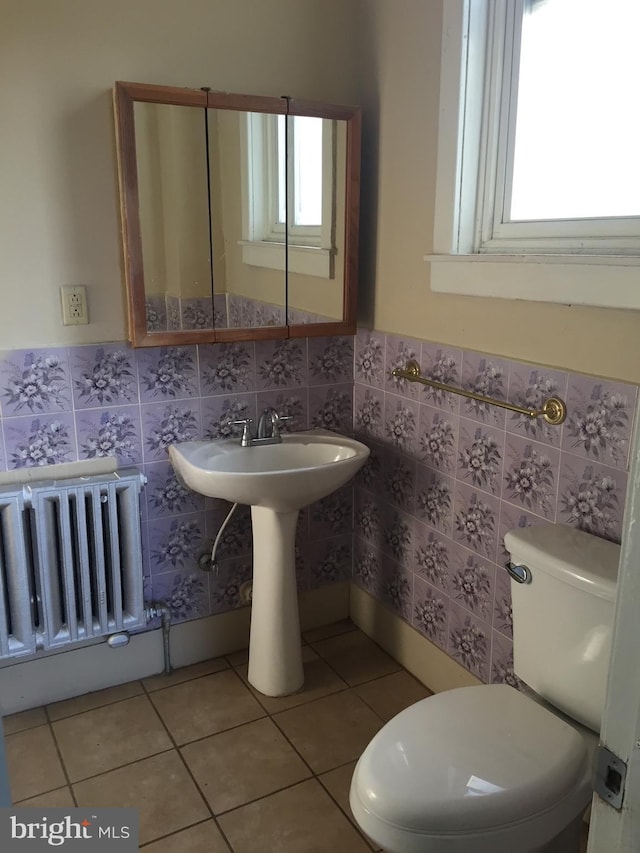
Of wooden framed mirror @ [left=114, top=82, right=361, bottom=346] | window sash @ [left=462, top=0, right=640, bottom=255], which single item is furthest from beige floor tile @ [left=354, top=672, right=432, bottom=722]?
window sash @ [left=462, top=0, right=640, bottom=255]

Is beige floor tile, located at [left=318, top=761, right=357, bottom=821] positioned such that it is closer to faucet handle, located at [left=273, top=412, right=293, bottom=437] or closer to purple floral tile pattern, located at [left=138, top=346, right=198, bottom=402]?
faucet handle, located at [left=273, top=412, right=293, bottom=437]

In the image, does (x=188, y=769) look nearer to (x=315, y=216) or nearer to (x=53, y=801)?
(x=53, y=801)

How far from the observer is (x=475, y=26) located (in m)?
1.79

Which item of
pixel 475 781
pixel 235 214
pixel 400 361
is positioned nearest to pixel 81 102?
pixel 235 214

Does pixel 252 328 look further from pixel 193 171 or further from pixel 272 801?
pixel 272 801

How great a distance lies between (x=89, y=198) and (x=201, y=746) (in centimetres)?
154

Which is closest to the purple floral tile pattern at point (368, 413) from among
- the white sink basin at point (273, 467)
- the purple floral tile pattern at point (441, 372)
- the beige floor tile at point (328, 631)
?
the white sink basin at point (273, 467)

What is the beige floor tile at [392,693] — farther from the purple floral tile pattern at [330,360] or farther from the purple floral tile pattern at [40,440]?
the purple floral tile pattern at [40,440]

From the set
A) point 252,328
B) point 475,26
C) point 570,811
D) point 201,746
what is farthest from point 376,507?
point 475,26

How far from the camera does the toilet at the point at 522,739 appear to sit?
1267 mm

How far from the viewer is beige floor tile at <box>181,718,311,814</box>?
1840 millimetres

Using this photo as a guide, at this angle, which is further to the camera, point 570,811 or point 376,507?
point 376,507

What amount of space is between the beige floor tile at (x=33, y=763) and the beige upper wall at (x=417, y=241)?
1555mm

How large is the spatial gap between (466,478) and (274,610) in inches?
28.3
